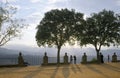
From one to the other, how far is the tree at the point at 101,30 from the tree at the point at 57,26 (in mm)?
3622

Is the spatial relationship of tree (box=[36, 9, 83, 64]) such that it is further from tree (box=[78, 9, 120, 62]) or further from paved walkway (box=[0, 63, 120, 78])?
paved walkway (box=[0, 63, 120, 78])

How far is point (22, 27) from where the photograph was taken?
1549 inches

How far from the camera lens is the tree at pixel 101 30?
2286 inches

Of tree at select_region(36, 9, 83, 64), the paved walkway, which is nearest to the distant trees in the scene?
tree at select_region(36, 9, 83, 64)

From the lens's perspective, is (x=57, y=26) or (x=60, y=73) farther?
(x=57, y=26)

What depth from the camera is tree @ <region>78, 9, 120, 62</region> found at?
58.1 meters

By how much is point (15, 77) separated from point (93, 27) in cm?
3765

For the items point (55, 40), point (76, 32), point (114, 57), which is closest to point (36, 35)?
point (55, 40)

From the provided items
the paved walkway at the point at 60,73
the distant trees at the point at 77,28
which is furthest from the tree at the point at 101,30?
the paved walkway at the point at 60,73

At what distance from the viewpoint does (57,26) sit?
5478cm

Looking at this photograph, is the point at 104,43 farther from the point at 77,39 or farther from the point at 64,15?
the point at 64,15

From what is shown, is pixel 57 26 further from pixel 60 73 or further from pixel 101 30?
pixel 60 73

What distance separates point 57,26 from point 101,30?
10.6 m

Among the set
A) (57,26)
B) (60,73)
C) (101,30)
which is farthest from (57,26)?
(60,73)
